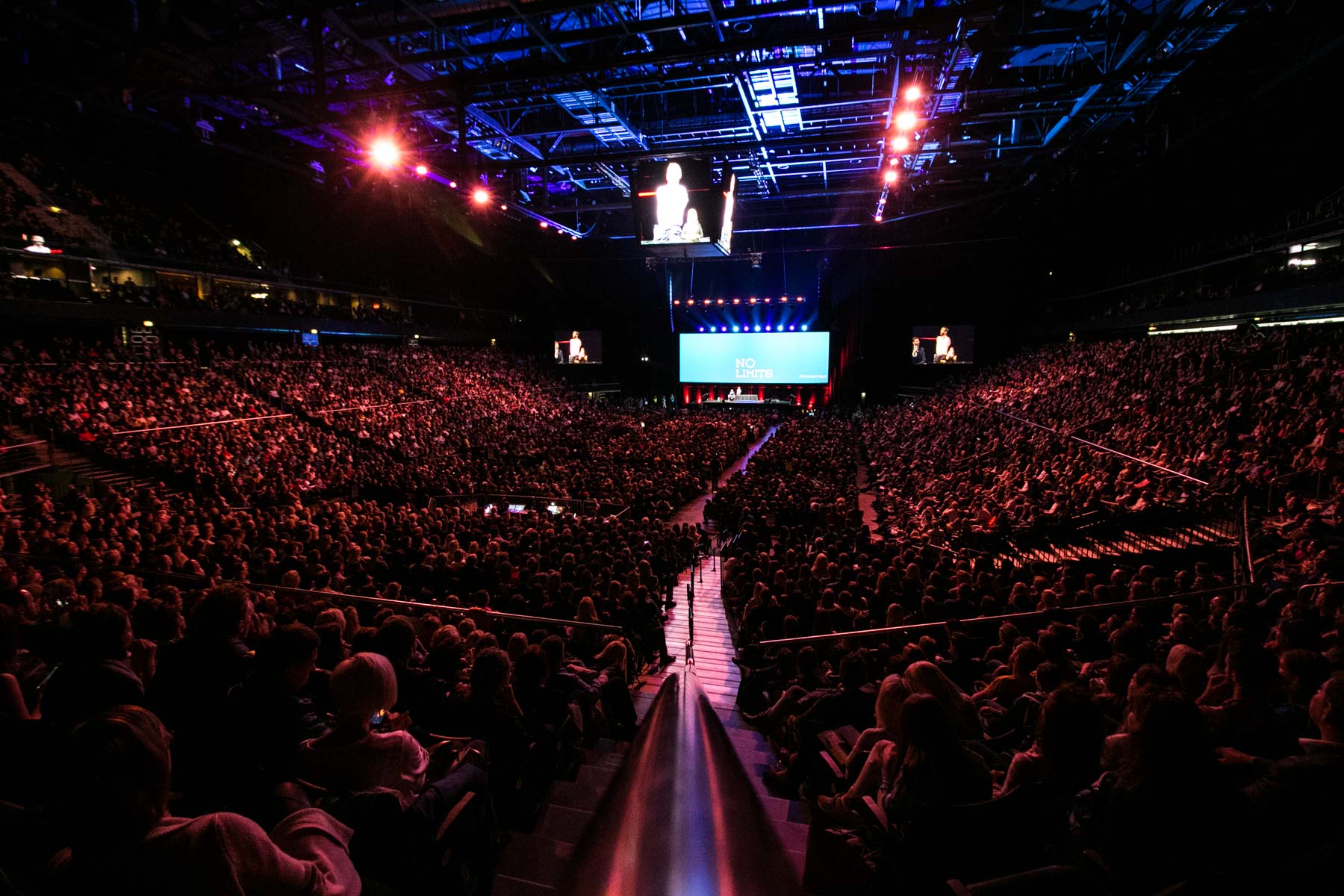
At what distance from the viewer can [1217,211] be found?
61.7 ft

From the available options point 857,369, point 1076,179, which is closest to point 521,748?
point 1076,179

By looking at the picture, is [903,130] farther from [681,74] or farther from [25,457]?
[25,457]

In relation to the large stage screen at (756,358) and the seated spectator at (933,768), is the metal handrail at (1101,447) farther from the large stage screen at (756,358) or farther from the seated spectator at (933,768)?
the large stage screen at (756,358)

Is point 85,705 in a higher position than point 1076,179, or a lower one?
lower

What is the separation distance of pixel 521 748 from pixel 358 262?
32.5 m

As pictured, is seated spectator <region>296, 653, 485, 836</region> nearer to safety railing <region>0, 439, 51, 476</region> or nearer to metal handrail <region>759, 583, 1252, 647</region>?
metal handrail <region>759, 583, 1252, 647</region>

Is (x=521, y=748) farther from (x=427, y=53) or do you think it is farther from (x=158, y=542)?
(x=427, y=53)

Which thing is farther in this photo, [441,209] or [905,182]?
[441,209]

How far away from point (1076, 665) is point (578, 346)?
124 feet

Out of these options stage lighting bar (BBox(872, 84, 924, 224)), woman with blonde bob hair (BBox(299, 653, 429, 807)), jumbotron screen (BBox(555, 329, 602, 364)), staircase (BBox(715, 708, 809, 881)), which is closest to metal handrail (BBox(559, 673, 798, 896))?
staircase (BBox(715, 708, 809, 881))

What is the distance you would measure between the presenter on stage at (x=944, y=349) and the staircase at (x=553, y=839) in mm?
31255

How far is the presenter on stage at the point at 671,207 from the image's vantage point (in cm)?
1216

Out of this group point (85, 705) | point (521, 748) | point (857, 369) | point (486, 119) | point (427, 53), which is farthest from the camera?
point (857, 369)

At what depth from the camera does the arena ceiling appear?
8.84m
